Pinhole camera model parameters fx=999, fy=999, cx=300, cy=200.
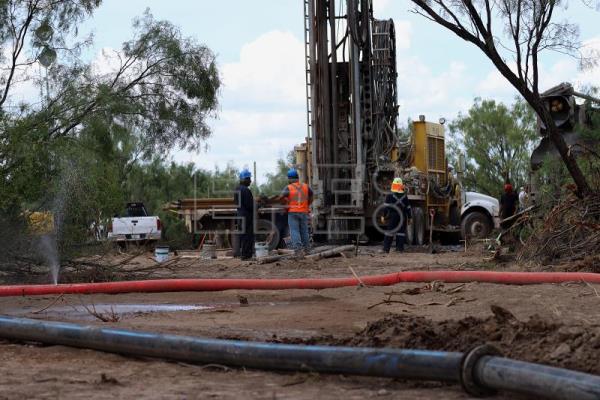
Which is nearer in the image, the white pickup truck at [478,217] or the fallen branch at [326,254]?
the fallen branch at [326,254]

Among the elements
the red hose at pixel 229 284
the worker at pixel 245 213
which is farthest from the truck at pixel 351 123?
the red hose at pixel 229 284

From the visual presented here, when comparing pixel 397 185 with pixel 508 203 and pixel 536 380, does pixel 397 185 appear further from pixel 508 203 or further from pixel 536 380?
pixel 536 380

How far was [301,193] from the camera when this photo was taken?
20172 millimetres

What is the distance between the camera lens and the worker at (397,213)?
75.8ft

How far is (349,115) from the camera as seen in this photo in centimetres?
2383

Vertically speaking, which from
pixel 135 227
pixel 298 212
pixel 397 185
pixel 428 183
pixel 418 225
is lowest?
pixel 418 225

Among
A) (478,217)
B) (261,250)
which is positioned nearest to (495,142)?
(478,217)

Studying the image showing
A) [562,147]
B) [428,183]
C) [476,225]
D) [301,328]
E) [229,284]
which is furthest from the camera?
[476,225]

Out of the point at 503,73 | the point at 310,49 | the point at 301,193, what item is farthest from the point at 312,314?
the point at 310,49

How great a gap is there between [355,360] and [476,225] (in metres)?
24.1

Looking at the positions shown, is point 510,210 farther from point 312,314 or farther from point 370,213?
point 312,314

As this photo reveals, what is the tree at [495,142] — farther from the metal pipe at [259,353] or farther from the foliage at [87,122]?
the metal pipe at [259,353]

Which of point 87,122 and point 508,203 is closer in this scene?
point 87,122

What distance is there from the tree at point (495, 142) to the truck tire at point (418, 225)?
67.9ft
